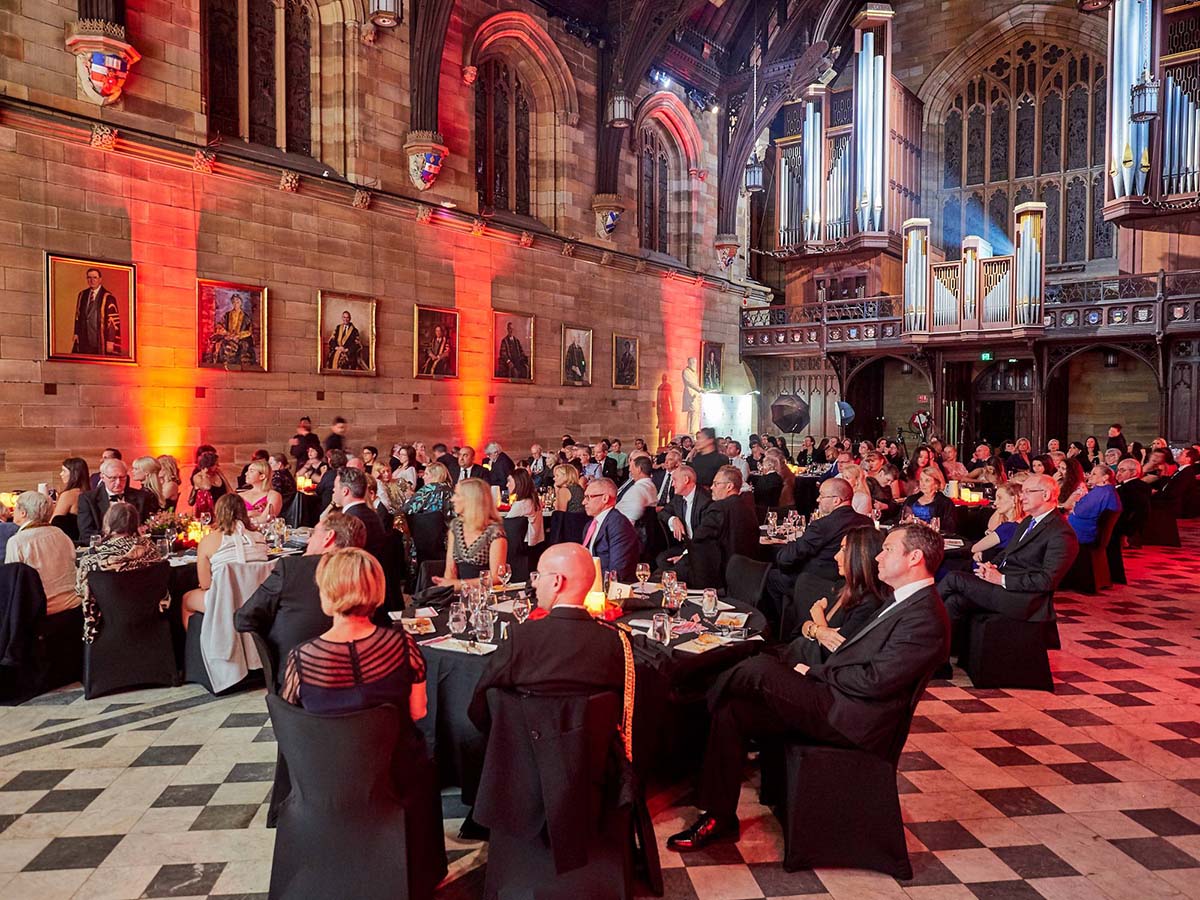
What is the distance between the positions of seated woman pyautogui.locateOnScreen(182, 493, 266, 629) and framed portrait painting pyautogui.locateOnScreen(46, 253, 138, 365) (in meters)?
5.71

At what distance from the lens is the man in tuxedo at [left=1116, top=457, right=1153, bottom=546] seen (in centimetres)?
959

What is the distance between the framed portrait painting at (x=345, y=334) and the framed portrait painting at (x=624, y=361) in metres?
6.18

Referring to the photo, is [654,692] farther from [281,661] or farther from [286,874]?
[281,661]

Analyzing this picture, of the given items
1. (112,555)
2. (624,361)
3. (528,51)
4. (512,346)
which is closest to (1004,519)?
(112,555)

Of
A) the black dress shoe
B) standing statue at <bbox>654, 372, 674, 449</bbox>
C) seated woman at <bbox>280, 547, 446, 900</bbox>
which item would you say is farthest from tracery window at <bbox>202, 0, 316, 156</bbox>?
the black dress shoe

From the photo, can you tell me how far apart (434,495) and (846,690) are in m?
5.73

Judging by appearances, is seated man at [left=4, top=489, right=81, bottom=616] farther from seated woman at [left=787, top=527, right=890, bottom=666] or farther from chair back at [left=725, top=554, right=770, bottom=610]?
seated woman at [left=787, top=527, right=890, bottom=666]

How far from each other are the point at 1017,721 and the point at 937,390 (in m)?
13.7

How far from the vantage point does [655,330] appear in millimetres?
18750

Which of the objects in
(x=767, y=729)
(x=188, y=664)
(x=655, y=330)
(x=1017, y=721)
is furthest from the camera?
(x=655, y=330)

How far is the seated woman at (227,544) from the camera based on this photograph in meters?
5.07

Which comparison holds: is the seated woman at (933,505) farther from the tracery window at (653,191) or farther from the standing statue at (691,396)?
the tracery window at (653,191)

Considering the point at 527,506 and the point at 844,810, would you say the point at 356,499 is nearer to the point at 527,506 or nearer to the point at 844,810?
the point at 527,506

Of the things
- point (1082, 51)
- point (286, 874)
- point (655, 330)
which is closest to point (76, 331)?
point (286, 874)
